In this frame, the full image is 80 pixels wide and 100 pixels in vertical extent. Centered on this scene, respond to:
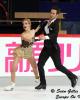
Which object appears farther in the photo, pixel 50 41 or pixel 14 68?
pixel 14 68

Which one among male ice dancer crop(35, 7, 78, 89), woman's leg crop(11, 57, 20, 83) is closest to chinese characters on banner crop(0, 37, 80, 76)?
woman's leg crop(11, 57, 20, 83)

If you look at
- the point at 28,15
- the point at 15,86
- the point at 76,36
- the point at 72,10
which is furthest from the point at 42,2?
the point at 15,86

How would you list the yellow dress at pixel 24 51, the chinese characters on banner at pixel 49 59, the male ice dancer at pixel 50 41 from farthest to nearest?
1. the chinese characters on banner at pixel 49 59
2. the yellow dress at pixel 24 51
3. the male ice dancer at pixel 50 41

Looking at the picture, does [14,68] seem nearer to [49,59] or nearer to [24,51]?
Answer: [24,51]

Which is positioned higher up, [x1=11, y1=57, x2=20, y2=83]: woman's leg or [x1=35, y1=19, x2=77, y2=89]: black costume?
[x1=35, y1=19, x2=77, y2=89]: black costume

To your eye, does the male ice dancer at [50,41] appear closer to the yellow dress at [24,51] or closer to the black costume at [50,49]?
the black costume at [50,49]

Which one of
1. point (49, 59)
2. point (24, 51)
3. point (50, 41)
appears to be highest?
point (50, 41)

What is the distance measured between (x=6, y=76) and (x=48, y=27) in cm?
209

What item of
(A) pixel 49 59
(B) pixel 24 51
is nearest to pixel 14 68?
(B) pixel 24 51

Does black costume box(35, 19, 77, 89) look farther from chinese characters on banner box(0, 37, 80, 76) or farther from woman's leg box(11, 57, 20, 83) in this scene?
chinese characters on banner box(0, 37, 80, 76)

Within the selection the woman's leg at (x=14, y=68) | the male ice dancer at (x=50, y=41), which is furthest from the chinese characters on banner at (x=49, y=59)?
the male ice dancer at (x=50, y=41)

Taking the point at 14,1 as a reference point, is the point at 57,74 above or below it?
below

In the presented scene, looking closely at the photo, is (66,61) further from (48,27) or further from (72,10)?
(72,10)

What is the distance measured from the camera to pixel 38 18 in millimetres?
13586
